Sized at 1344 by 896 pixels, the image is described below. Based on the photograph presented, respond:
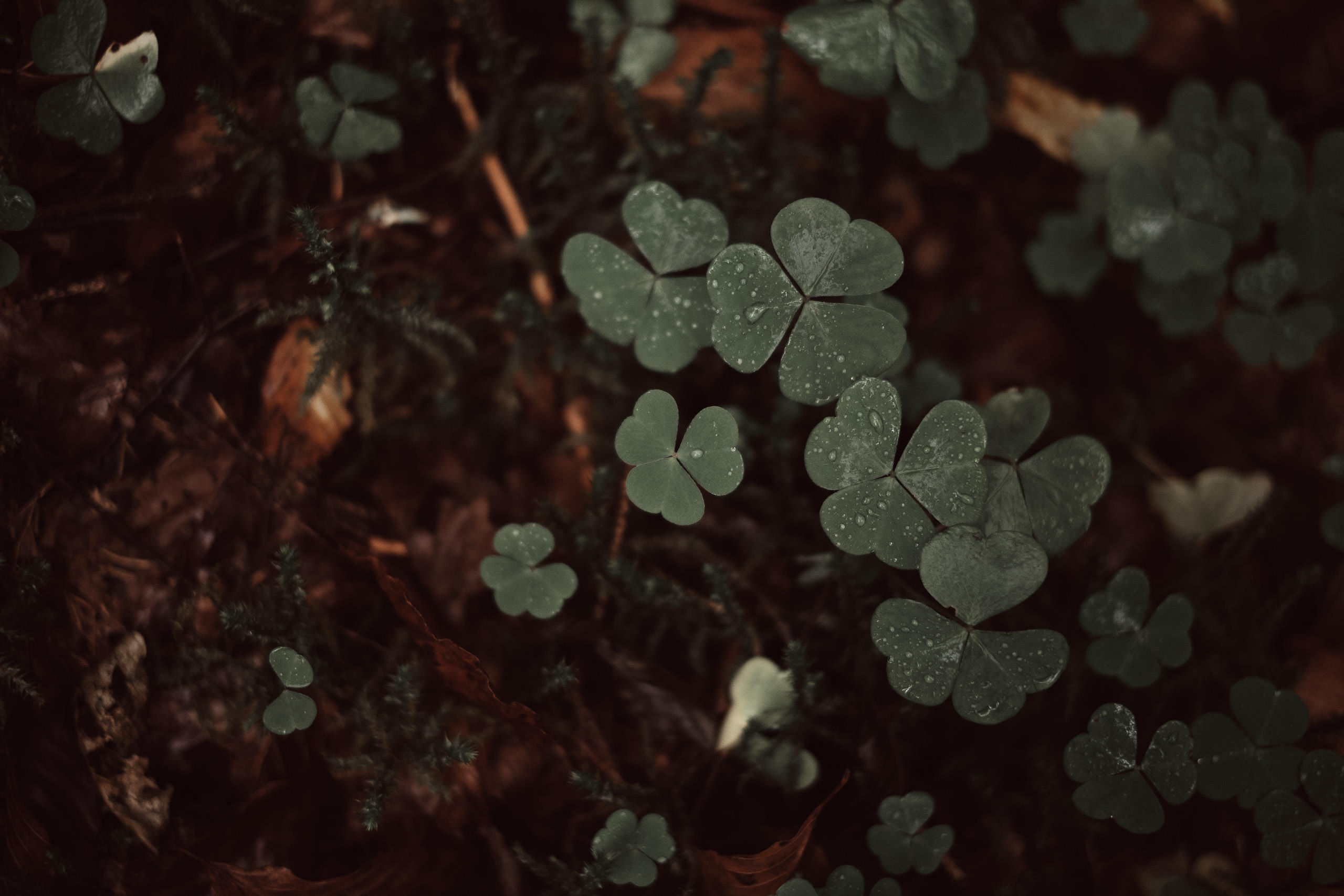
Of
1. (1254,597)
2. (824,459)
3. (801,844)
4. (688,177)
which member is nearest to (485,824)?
(801,844)

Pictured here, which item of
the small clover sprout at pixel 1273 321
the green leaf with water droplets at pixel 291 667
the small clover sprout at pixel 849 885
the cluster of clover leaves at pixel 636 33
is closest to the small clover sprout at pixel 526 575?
the green leaf with water droplets at pixel 291 667

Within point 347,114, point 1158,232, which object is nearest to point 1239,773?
point 1158,232

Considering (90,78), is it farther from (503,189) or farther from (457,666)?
(457,666)

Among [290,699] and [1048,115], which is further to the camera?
[1048,115]

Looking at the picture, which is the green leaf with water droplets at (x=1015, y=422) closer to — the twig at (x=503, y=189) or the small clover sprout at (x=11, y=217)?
the twig at (x=503, y=189)

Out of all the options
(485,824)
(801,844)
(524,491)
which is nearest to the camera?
(801,844)

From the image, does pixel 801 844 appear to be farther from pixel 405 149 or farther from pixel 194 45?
pixel 194 45

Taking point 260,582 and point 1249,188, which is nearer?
point 260,582
